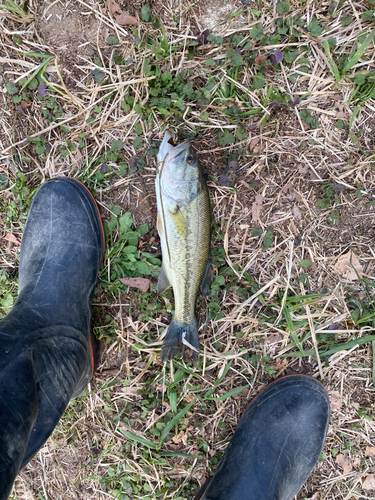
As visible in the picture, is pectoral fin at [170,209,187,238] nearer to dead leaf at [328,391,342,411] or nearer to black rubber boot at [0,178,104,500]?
black rubber boot at [0,178,104,500]

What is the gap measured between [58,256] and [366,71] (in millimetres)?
3277

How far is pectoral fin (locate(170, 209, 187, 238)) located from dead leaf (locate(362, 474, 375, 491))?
295cm

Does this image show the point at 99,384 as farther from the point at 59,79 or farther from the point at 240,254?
the point at 59,79

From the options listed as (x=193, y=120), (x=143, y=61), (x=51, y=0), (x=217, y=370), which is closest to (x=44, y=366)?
(x=217, y=370)

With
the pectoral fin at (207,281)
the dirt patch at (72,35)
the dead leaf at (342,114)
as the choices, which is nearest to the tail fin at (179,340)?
the pectoral fin at (207,281)

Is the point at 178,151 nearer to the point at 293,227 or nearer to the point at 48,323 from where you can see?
the point at 293,227

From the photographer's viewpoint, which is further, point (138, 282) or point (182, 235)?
point (138, 282)

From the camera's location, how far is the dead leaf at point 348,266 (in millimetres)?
3191

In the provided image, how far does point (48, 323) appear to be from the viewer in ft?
8.88

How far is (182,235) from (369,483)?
9.88 feet

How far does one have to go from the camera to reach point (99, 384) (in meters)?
3.24

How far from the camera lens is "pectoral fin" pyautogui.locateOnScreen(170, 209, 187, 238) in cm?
289

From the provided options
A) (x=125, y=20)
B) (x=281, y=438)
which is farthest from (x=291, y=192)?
(x=281, y=438)

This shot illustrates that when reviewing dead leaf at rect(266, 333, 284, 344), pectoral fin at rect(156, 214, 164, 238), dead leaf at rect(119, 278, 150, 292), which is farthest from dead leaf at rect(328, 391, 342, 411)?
pectoral fin at rect(156, 214, 164, 238)
